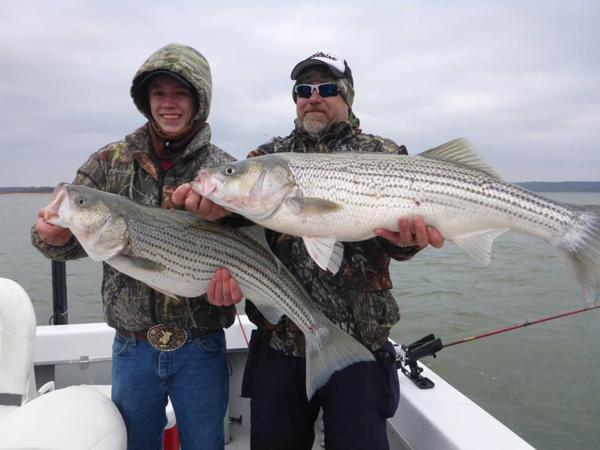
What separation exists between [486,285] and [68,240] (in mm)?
15347

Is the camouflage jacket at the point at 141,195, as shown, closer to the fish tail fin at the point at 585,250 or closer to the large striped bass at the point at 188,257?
the large striped bass at the point at 188,257

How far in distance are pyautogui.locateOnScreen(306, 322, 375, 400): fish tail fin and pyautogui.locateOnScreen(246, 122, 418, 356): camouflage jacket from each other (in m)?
0.22

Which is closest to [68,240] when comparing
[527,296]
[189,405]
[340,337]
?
[189,405]

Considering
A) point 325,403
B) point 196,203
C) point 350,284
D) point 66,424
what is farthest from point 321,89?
point 66,424

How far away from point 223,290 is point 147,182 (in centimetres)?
101

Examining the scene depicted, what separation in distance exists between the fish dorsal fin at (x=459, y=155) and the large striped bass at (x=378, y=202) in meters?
0.10

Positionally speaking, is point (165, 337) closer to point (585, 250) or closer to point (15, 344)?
point (15, 344)

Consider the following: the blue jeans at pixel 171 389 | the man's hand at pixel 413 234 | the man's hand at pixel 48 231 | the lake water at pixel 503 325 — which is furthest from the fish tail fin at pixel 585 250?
the lake water at pixel 503 325

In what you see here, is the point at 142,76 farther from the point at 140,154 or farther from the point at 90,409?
the point at 90,409

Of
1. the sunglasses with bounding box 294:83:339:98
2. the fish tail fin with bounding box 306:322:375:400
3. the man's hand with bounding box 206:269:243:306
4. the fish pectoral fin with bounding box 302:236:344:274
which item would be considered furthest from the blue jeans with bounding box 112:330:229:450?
the sunglasses with bounding box 294:83:339:98

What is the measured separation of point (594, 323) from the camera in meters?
12.2

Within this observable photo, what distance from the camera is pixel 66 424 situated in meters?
2.57

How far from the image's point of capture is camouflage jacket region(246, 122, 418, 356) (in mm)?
3195

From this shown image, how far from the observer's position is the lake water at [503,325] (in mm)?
8109
